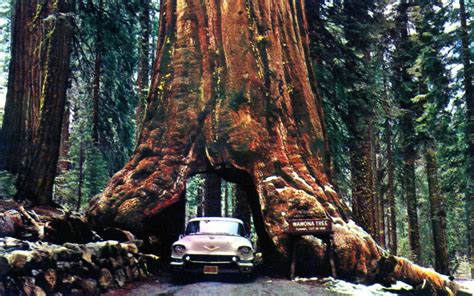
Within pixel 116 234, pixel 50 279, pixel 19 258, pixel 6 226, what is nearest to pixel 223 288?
pixel 116 234

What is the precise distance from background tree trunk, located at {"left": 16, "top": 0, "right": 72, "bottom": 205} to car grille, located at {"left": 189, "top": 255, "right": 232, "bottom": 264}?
411 cm

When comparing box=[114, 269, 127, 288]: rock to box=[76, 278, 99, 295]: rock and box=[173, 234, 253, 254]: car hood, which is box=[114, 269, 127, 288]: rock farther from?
box=[173, 234, 253, 254]: car hood

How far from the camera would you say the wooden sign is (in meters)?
8.91

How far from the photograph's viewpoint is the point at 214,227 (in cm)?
1025

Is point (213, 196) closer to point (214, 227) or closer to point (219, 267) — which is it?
point (214, 227)

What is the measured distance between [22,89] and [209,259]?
21.5 feet

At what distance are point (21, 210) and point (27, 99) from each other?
13.3ft

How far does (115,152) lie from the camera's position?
1886cm

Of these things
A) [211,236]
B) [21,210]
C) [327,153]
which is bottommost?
[211,236]

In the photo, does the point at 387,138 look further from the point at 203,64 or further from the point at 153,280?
the point at 153,280

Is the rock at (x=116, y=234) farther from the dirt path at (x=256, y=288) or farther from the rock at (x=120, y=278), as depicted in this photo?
the rock at (x=120, y=278)

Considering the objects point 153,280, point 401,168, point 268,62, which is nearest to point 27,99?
point 153,280

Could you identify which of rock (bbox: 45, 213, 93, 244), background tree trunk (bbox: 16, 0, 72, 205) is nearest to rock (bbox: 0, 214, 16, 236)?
rock (bbox: 45, 213, 93, 244)

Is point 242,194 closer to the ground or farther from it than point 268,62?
closer to the ground
